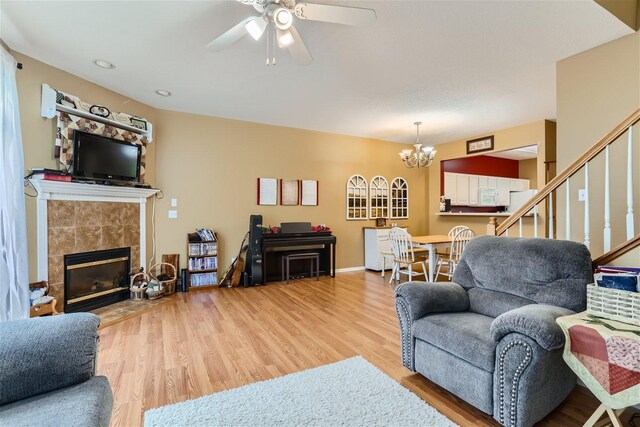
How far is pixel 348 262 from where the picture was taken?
5.82 m

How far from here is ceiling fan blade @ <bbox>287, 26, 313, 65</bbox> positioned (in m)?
2.02

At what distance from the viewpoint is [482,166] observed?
723 centimetres

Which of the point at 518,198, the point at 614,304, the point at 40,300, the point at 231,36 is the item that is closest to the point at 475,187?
the point at 518,198

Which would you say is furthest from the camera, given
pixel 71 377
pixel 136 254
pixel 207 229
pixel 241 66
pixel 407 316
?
pixel 207 229

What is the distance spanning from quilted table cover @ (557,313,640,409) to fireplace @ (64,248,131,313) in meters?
4.32

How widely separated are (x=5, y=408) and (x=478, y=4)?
10.9ft

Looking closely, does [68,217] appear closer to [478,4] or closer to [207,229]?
[207,229]

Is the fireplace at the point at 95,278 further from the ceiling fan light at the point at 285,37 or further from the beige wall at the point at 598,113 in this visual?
the beige wall at the point at 598,113

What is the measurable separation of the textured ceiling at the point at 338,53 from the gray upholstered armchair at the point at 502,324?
177 cm

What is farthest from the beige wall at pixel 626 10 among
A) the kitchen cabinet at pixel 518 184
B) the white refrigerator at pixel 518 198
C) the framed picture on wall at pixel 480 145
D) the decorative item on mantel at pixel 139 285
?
the kitchen cabinet at pixel 518 184

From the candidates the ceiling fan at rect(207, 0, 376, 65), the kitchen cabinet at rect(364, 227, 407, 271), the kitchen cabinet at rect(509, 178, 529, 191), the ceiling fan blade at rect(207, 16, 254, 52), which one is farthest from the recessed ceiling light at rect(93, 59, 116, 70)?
the kitchen cabinet at rect(509, 178, 529, 191)

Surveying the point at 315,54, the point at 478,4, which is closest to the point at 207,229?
the point at 315,54

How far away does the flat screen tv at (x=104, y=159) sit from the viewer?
3227 millimetres

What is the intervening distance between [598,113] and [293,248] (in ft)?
14.1
